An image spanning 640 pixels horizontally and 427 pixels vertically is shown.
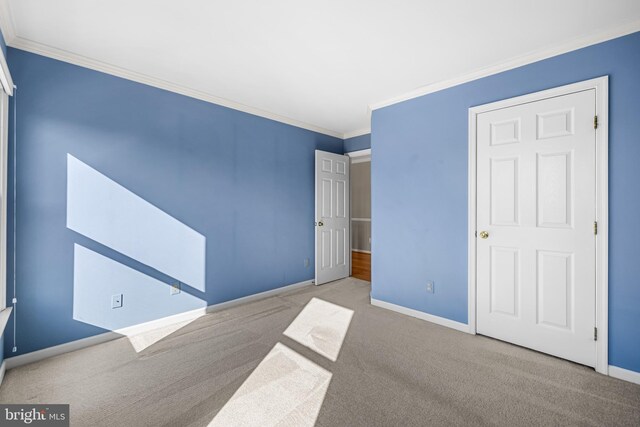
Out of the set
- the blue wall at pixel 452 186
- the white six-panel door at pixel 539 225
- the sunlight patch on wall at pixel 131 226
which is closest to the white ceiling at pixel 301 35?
the blue wall at pixel 452 186

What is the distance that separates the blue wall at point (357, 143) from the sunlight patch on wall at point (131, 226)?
9.68 feet

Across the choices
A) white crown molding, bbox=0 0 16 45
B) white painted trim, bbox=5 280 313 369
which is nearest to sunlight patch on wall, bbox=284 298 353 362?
white painted trim, bbox=5 280 313 369

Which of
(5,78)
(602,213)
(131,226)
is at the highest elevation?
(5,78)

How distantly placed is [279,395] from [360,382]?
572 mm

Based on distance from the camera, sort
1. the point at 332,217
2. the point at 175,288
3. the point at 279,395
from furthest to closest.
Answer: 1. the point at 332,217
2. the point at 175,288
3. the point at 279,395

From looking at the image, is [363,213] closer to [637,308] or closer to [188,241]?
[188,241]

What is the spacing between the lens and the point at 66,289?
2.38m

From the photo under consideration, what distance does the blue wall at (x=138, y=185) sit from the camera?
7.41 feet

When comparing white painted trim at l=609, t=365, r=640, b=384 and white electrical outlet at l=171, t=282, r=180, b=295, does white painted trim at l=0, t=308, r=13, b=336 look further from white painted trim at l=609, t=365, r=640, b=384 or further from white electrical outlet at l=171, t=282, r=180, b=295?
white painted trim at l=609, t=365, r=640, b=384

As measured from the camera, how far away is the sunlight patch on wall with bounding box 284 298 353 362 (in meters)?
2.50

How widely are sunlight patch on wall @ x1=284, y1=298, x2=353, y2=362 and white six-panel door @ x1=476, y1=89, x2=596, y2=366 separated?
54.2 inches

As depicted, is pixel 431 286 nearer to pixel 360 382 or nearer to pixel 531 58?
pixel 360 382

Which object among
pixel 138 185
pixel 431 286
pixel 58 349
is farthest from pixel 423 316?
pixel 58 349

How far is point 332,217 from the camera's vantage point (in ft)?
15.5
